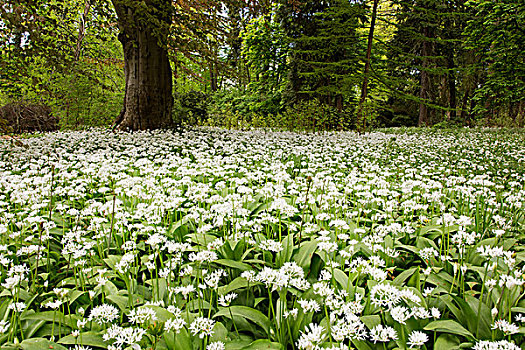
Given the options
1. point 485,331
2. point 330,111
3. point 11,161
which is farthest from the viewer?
point 330,111

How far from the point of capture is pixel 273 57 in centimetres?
2059

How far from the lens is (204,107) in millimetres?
21531

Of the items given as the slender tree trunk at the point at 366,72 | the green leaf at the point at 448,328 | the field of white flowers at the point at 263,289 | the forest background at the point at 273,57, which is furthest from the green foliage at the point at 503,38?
the green leaf at the point at 448,328

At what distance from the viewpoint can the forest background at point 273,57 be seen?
8.32 metres

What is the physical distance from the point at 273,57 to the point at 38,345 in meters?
21.4

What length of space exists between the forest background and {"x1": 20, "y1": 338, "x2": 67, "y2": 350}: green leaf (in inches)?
213

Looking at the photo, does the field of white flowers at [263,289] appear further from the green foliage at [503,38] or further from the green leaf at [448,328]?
the green foliage at [503,38]

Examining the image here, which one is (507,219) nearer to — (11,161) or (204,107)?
(11,161)

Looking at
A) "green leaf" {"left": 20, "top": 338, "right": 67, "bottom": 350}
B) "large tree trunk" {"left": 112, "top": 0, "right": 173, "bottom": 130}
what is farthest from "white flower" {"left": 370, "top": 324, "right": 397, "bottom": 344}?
"large tree trunk" {"left": 112, "top": 0, "right": 173, "bottom": 130}

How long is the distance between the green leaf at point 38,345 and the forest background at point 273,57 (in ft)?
17.7

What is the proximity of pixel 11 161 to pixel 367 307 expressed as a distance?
6263 millimetres

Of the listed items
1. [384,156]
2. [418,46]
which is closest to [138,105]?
[384,156]

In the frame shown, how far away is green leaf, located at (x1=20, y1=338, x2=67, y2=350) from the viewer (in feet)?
4.39

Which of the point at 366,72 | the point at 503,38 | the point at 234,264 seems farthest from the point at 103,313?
the point at 503,38
